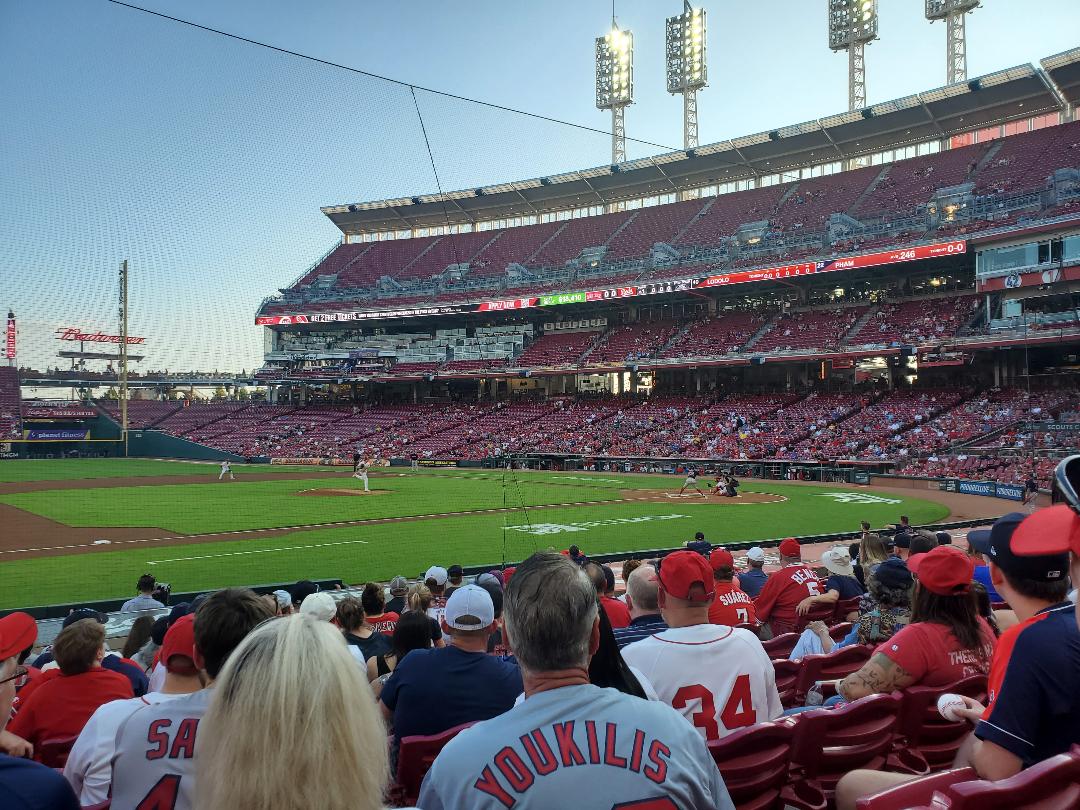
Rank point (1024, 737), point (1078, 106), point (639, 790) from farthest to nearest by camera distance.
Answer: point (1078, 106) < point (1024, 737) < point (639, 790)

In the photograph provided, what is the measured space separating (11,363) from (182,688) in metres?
92.1

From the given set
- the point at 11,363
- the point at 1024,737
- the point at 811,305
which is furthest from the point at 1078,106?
the point at 11,363

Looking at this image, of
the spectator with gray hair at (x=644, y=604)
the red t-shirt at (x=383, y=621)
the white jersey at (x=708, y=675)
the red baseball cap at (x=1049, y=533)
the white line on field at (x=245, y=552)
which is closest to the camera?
the red baseball cap at (x=1049, y=533)

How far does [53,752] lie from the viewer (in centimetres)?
393

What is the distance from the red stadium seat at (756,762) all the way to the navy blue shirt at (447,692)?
3.65 ft

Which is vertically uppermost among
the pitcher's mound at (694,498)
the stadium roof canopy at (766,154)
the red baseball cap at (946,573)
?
the stadium roof canopy at (766,154)

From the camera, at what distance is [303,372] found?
75.5 m

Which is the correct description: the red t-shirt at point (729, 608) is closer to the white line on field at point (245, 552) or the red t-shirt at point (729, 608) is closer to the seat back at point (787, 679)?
the seat back at point (787, 679)

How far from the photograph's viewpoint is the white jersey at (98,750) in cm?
306

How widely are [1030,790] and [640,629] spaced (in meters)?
3.58

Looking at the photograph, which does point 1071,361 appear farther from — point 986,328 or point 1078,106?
point 1078,106

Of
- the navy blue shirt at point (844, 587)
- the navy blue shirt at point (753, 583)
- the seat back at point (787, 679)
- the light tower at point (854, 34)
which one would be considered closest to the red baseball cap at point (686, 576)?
the seat back at point (787, 679)

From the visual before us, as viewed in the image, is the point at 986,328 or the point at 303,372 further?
the point at 303,372

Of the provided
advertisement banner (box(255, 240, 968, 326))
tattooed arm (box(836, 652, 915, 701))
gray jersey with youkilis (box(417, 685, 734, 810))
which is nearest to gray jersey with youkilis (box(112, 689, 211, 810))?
gray jersey with youkilis (box(417, 685, 734, 810))
